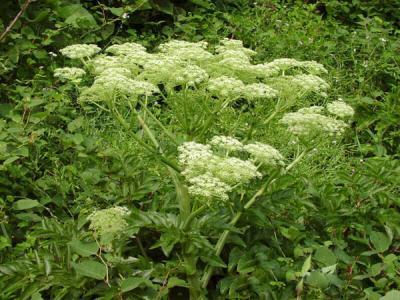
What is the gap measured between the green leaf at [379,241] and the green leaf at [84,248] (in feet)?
Answer: 3.93

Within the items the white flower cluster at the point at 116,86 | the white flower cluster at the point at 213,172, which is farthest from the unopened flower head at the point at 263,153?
the white flower cluster at the point at 116,86

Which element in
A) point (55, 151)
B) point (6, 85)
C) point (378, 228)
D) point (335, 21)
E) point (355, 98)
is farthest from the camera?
point (335, 21)

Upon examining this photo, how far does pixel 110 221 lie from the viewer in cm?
255

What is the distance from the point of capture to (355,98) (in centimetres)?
536

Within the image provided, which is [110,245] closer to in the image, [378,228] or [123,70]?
[123,70]

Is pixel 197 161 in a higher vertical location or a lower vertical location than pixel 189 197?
higher

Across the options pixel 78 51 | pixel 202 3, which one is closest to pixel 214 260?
pixel 78 51

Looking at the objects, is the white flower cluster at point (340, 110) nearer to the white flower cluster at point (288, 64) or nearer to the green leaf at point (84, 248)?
the white flower cluster at point (288, 64)

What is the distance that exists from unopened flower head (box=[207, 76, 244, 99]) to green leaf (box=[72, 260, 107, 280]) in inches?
31.5

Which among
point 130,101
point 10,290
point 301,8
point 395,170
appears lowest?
point 301,8

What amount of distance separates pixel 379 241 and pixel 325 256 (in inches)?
11.7

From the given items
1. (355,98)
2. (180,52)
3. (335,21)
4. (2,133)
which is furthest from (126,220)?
(335,21)

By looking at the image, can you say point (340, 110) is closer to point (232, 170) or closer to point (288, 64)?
point (288, 64)

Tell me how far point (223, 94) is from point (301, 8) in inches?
204
